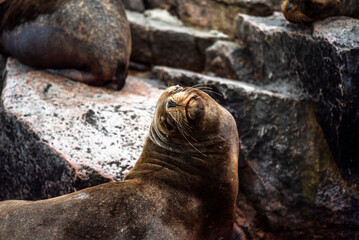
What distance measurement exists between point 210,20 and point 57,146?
433 centimetres

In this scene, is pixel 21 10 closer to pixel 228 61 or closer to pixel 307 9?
pixel 228 61

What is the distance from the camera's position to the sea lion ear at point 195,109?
2986 millimetres

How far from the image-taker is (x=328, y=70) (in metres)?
4.33

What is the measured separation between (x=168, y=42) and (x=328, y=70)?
361 centimetres

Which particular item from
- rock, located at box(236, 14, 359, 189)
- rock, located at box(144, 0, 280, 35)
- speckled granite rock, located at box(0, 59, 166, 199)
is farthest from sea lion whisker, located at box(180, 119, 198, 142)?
rock, located at box(144, 0, 280, 35)

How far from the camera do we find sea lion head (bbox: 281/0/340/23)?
472 cm

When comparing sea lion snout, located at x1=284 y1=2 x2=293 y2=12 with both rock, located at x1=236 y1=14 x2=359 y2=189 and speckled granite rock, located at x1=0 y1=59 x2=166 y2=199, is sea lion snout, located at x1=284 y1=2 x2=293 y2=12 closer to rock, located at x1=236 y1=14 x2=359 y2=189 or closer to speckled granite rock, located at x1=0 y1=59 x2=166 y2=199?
rock, located at x1=236 y1=14 x2=359 y2=189

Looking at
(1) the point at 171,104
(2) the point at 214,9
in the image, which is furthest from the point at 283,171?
(2) the point at 214,9

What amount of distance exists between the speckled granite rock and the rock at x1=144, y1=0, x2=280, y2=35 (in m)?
2.77

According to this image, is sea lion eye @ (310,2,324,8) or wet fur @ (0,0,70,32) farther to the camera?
wet fur @ (0,0,70,32)

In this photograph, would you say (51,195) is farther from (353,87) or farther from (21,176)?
(353,87)

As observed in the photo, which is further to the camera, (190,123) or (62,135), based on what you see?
(62,135)

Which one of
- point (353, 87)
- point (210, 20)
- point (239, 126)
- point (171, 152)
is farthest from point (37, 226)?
point (210, 20)

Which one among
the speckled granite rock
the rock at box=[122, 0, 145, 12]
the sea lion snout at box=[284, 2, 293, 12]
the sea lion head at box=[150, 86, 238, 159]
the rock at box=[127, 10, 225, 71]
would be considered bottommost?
the rock at box=[127, 10, 225, 71]
